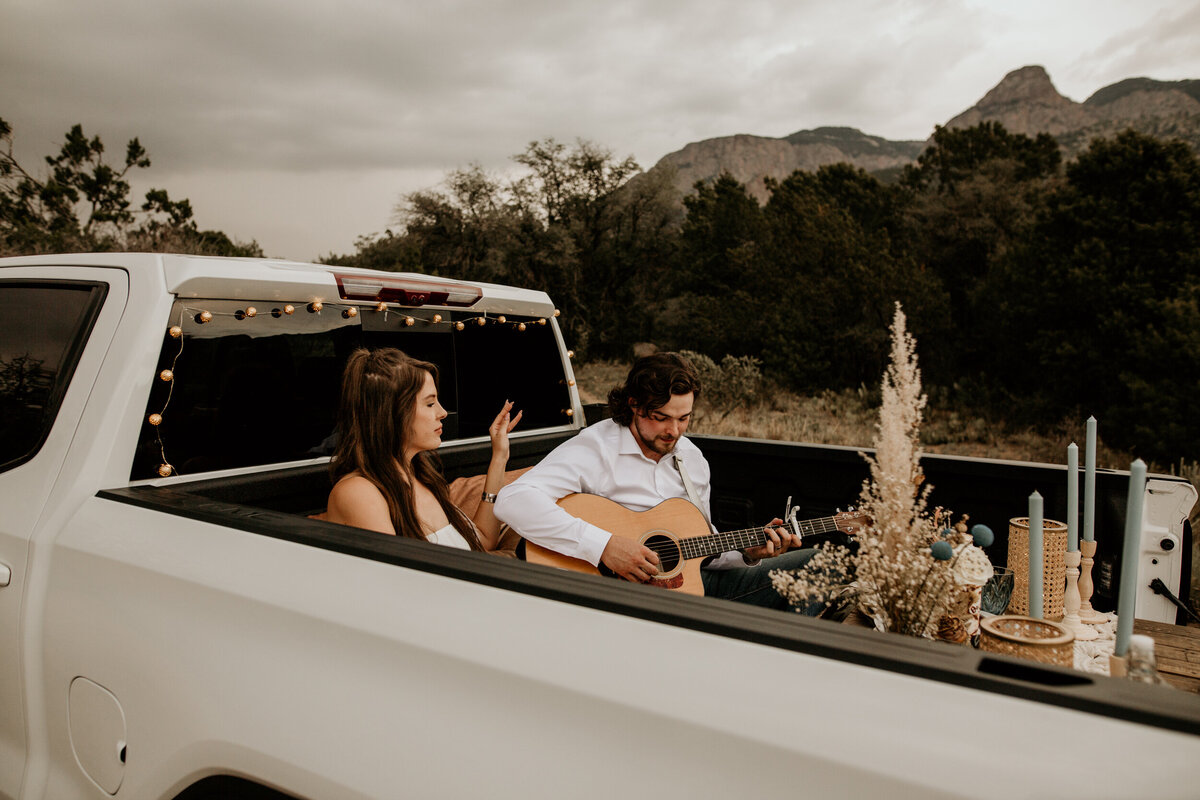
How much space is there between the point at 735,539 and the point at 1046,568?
1.03 m

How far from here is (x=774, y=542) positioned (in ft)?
8.83

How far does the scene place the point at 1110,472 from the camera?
2443 millimetres

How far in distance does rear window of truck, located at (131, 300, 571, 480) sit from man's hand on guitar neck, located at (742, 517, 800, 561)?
1.38 meters

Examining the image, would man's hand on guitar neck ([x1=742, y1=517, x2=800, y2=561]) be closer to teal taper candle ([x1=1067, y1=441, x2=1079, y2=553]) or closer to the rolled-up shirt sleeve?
the rolled-up shirt sleeve

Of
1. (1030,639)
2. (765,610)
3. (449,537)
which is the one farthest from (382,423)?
(1030,639)

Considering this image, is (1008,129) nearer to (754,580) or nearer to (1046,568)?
(754,580)

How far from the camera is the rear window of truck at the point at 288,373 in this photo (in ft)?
6.85

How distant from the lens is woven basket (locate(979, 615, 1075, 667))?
4.55ft

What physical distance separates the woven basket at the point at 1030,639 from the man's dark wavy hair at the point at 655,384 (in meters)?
1.55

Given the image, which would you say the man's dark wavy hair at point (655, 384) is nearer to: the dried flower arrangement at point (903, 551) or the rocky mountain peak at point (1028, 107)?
the dried flower arrangement at point (903, 551)

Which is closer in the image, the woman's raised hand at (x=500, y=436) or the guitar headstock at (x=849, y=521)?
the guitar headstock at (x=849, y=521)

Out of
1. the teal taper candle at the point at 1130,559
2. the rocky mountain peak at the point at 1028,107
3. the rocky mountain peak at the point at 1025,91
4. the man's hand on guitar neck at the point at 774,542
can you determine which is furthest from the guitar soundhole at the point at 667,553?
the rocky mountain peak at the point at 1025,91


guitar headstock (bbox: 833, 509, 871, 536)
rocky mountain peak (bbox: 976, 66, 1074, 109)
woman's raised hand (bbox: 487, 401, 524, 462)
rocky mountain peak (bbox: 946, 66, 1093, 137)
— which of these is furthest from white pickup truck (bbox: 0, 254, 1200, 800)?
rocky mountain peak (bbox: 976, 66, 1074, 109)

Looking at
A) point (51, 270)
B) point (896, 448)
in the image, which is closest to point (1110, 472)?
point (896, 448)
